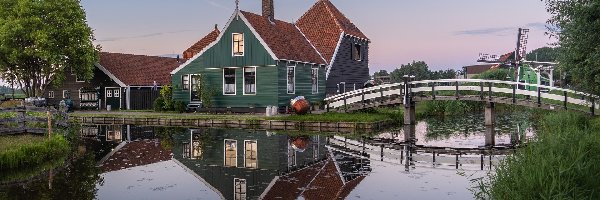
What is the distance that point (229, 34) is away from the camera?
34938 millimetres

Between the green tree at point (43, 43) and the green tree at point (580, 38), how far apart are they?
36377 millimetres

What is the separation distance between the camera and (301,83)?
118 feet

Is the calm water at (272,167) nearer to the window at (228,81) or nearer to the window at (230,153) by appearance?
the window at (230,153)

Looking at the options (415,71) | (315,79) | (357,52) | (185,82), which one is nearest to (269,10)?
(315,79)

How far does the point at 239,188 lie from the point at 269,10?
88.5 ft

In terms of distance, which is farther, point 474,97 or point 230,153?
point 474,97

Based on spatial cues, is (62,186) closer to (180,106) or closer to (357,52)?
(180,106)

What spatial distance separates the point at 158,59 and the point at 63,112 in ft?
104

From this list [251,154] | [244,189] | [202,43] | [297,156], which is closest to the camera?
[244,189]

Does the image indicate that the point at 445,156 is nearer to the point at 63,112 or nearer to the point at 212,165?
the point at 212,165

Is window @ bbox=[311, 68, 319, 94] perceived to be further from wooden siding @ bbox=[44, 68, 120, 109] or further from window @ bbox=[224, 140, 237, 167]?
wooden siding @ bbox=[44, 68, 120, 109]

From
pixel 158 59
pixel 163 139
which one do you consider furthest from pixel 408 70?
pixel 163 139

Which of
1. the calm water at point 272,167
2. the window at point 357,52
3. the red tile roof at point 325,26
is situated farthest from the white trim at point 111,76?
the window at point 357,52

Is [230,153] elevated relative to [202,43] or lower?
lower
